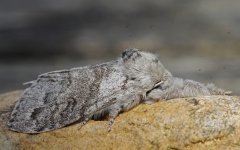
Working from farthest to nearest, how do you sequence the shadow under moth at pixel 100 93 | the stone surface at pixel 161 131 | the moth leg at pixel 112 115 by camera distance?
the shadow under moth at pixel 100 93 < the moth leg at pixel 112 115 < the stone surface at pixel 161 131

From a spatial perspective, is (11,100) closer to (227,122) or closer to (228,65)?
(227,122)

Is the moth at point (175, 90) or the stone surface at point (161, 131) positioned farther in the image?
the moth at point (175, 90)

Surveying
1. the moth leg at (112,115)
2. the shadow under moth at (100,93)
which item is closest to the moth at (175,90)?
the shadow under moth at (100,93)

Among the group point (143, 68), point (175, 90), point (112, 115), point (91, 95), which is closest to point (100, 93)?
point (91, 95)

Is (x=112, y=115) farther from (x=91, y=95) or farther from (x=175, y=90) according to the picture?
(x=175, y=90)

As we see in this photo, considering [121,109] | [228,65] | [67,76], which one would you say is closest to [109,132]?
[121,109]

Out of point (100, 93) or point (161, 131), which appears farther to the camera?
point (100, 93)

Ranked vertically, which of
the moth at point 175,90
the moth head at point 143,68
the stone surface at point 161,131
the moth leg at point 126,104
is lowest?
the stone surface at point 161,131

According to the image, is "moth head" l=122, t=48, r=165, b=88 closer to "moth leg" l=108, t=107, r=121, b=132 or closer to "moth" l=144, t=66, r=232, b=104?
"moth" l=144, t=66, r=232, b=104

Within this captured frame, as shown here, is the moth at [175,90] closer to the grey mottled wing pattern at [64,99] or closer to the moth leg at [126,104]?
the moth leg at [126,104]
